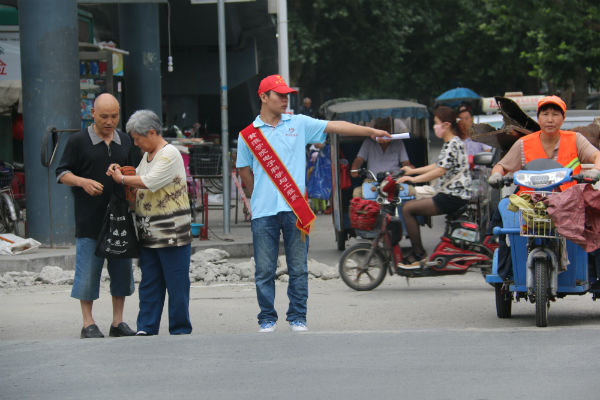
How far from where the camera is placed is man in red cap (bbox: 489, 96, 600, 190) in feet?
24.7

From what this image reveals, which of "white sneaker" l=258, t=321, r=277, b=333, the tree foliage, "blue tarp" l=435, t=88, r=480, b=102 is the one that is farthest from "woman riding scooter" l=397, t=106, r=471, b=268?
"blue tarp" l=435, t=88, r=480, b=102

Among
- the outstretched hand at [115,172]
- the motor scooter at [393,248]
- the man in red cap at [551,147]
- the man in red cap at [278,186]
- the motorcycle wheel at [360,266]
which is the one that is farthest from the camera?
the motorcycle wheel at [360,266]

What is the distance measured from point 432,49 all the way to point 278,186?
143 feet

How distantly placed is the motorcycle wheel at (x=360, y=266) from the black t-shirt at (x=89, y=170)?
3.34 metres

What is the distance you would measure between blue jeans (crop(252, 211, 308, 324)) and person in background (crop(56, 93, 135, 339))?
3.29 feet

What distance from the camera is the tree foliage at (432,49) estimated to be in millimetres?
28047

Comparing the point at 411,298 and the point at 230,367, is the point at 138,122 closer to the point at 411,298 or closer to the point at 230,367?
the point at 230,367

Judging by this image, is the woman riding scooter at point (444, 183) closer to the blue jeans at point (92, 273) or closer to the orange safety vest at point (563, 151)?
the orange safety vest at point (563, 151)

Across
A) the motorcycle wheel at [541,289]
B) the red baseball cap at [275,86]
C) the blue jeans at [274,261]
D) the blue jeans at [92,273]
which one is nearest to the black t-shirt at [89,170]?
the blue jeans at [92,273]

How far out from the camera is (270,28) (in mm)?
28875

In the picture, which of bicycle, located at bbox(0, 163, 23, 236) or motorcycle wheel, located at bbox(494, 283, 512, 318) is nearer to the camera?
motorcycle wheel, located at bbox(494, 283, 512, 318)

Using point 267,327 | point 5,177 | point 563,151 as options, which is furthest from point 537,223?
point 5,177

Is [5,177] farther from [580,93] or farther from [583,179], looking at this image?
[580,93]

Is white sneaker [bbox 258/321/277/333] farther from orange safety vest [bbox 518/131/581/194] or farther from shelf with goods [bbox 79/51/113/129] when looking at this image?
shelf with goods [bbox 79/51/113/129]
